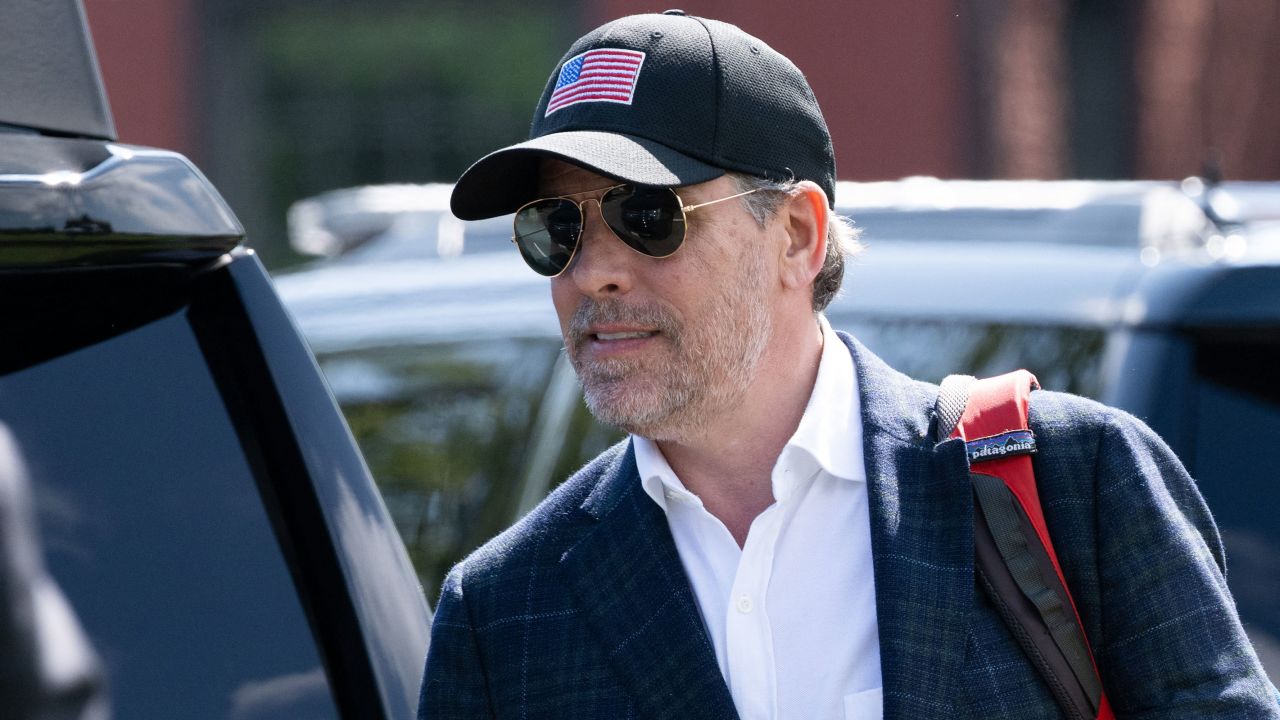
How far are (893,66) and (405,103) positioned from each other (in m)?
3.52

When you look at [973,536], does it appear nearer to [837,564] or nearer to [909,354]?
[837,564]

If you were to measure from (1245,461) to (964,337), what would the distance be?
59cm

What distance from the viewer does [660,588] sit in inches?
73.7

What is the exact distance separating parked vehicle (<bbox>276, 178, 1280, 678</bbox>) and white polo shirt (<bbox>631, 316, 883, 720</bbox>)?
3.63 feet

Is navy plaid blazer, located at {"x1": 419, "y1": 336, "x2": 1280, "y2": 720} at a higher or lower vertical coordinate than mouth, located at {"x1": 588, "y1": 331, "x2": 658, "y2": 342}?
lower

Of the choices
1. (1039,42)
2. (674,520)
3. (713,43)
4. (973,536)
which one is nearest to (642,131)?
(713,43)

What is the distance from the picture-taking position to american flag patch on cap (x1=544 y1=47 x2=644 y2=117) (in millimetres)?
1975

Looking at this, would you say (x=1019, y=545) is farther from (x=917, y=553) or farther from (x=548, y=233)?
(x=548, y=233)

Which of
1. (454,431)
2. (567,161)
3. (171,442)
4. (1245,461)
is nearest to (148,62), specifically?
(454,431)

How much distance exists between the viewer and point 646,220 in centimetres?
197

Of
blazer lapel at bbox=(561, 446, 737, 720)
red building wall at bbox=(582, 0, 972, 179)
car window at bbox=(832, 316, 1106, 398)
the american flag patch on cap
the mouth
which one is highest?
the american flag patch on cap

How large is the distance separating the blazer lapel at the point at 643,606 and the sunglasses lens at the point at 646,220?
0.91ft

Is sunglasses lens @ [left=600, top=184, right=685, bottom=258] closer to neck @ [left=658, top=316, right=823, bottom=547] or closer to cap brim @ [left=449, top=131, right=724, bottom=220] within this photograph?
cap brim @ [left=449, top=131, right=724, bottom=220]

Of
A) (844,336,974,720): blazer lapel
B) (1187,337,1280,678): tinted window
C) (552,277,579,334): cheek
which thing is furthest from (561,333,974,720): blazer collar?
(1187,337,1280,678): tinted window
